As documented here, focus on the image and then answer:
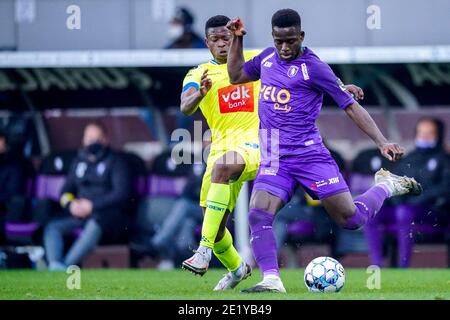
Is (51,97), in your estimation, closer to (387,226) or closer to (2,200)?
(2,200)

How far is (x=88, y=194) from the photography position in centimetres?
1445

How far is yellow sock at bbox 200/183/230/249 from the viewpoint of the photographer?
909 centimetres

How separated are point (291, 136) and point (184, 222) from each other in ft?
19.1

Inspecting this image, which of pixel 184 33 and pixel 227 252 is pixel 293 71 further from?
pixel 184 33

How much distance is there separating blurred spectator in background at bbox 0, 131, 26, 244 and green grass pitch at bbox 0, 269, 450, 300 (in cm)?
187

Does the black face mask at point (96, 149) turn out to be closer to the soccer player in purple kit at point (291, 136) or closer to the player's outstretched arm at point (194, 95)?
the player's outstretched arm at point (194, 95)

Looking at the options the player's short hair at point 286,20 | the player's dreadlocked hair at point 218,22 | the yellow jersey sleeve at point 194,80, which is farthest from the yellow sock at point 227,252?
the player's short hair at point 286,20

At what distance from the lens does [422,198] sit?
14.3 metres

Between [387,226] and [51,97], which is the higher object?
[51,97]

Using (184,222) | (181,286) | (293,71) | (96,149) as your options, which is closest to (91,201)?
(96,149)

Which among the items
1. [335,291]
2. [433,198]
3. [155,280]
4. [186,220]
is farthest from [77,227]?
[335,291]

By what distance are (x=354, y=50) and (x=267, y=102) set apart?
5.26 metres

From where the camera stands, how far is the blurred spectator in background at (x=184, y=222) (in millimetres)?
14523

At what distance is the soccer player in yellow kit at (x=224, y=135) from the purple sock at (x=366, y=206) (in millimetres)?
913
